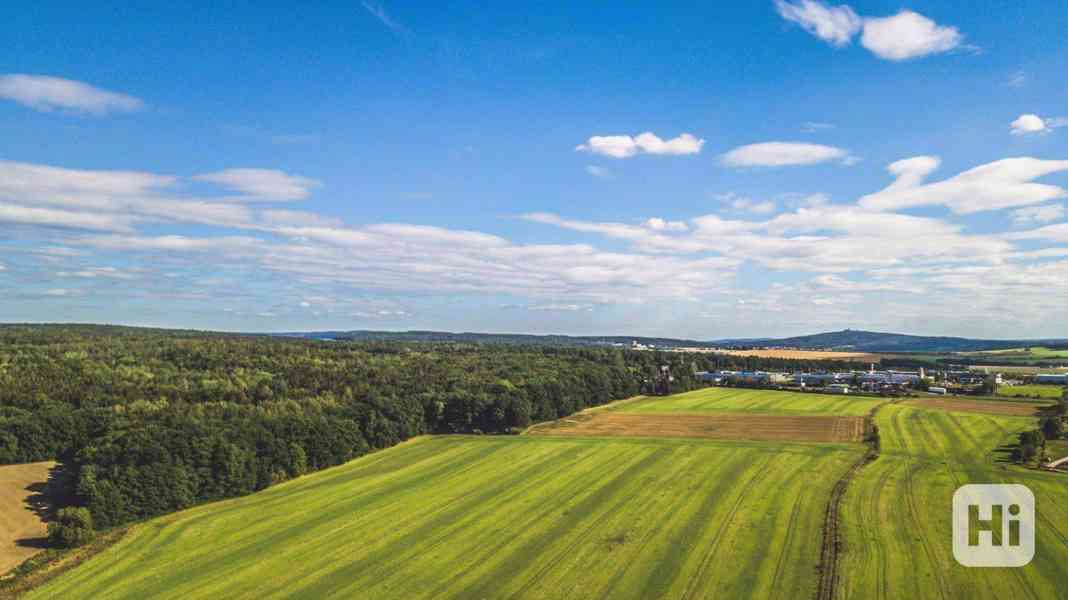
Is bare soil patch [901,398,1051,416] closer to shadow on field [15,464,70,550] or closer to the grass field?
the grass field

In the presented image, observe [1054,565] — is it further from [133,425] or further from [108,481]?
[133,425]

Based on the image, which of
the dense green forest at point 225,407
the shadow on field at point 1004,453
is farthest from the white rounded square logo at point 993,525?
the dense green forest at point 225,407

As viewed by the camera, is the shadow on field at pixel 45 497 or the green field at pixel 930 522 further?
the shadow on field at pixel 45 497

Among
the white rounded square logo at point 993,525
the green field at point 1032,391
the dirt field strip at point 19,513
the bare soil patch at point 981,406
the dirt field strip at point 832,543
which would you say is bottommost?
the dirt field strip at point 19,513

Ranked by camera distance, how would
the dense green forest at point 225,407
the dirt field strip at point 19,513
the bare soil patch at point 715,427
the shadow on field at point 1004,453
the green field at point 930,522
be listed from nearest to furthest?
the green field at point 930,522 < the dirt field strip at point 19,513 < the dense green forest at point 225,407 < the shadow on field at point 1004,453 < the bare soil patch at point 715,427

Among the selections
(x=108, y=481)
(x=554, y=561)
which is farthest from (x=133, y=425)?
(x=554, y=561)

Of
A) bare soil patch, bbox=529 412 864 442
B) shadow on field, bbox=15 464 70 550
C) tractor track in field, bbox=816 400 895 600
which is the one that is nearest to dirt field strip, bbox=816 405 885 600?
tractor track in field, bbox=816 400 895 600

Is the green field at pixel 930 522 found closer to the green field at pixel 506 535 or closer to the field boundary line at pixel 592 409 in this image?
the green field at pixel 506 535

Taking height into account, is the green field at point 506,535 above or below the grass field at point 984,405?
below
